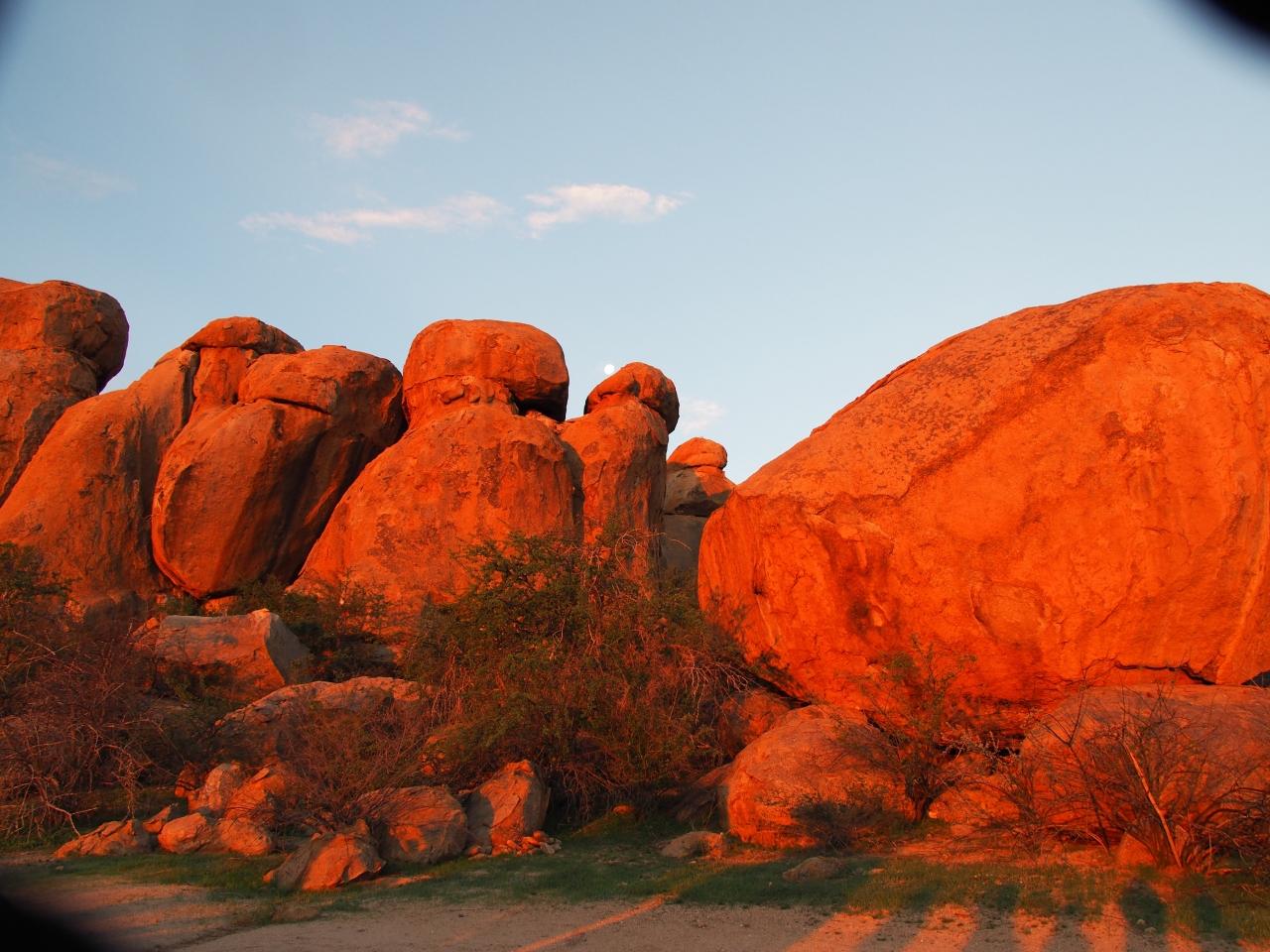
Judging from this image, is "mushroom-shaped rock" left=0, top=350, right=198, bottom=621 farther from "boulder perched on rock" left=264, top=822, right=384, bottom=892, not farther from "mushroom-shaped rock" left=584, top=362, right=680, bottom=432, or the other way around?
"boulder perched on rock" left=264, top=822, right=384, bottom=892

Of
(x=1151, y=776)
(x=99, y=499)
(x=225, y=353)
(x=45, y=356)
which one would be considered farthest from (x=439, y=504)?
(x=1151, y=776)

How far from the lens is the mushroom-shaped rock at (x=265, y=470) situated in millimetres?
15531

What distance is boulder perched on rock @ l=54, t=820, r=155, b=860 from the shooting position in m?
7.24

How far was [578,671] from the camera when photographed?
912 cm

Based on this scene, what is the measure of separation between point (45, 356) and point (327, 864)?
14.6m

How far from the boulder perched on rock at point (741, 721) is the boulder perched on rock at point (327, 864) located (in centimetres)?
395

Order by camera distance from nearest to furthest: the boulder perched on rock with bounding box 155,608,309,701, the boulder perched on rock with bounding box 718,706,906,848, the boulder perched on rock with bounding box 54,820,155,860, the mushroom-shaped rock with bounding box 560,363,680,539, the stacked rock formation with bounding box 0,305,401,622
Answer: the boulder perched on rock with bounding box 54,820,155,860 → the boulder perched on rock with bounding box 718,706,906,848 → the boulder perched on rock with bounding box 155,608,309,701 → the stacked rock formation with bounding box 0,305,401,622 → the mushroom-shaped rock with bounding box 560,363,680,539

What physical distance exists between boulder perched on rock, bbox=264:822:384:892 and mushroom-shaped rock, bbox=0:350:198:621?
9871 mm

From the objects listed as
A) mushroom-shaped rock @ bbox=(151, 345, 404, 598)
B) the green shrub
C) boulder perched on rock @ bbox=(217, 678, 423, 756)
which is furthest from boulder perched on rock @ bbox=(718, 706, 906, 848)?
mushroom-shaped rock @ bbox=(151, 345, 404, 598)

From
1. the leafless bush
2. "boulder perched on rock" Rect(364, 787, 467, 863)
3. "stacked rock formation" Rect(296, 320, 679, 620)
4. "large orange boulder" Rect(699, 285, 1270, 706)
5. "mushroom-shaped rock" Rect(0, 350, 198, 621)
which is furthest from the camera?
"mushroom-shaped rock" Rect(0, 350, 198, 621)

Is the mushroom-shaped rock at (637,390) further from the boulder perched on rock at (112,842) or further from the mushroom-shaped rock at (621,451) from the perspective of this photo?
the boulder perched on rock at (112,842)

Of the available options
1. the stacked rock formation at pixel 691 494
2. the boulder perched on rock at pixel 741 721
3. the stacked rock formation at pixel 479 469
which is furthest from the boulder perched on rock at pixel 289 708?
the stacked rock formation at pixel 691 494

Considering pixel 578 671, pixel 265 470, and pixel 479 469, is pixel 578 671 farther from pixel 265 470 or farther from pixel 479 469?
pixel 265 470

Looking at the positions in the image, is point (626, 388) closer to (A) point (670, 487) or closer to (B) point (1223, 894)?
(A) point (670, 487)
